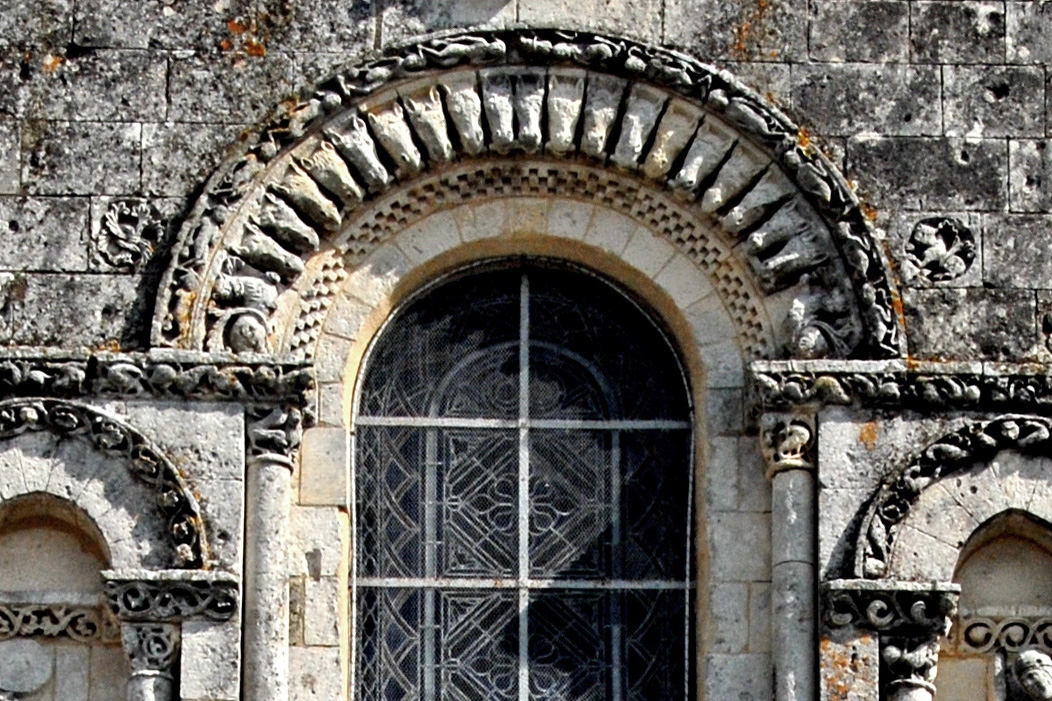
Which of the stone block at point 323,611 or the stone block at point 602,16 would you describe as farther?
the stone block at point 602,16

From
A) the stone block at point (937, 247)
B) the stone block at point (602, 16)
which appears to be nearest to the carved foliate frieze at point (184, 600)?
the stone block at point (602, 16)

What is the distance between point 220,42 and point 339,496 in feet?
7.59

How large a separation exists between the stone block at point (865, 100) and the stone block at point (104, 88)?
312 centimetres

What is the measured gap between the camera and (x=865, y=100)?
687 inches

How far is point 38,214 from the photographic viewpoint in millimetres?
17172

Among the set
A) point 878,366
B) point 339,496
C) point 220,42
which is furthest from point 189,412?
point 878,366

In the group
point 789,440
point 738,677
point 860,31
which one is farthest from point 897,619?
point 860,31

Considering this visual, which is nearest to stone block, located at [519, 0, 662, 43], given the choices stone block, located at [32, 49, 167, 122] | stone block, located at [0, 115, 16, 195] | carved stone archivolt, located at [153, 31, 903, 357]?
carved stone archivolt, located at [153, 31, 903, 357]

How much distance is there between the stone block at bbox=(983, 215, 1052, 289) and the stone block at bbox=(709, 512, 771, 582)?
164cm

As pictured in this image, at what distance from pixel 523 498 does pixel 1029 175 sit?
292cm

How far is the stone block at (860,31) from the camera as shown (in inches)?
688

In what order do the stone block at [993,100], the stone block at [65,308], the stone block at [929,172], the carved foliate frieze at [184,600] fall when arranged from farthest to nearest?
the stone block at [993,100]
the stone block at [929,172]
the stone block at [65,308]
the carved foliate frieze at [184,600]

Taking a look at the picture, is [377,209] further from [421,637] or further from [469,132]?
[421,637]

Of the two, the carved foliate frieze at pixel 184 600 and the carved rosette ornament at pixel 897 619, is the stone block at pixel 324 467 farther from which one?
the carved rosette ornament at pixel 897 619
